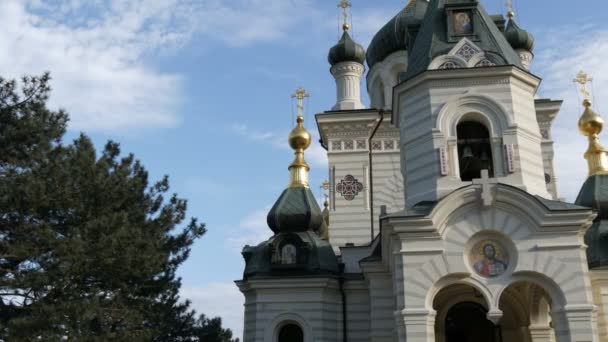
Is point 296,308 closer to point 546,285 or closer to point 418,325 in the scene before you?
point 418,325

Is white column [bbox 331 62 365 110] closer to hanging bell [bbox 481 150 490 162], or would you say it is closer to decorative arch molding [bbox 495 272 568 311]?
hanging bell [bbox 481 150 490 162]

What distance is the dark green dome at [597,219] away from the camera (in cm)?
1538

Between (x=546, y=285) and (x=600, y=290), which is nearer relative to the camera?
(x=546, y=285)

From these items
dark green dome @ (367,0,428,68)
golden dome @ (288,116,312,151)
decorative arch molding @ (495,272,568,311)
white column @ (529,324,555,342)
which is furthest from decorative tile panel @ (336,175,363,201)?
decorative arch molding @ (495,272,568,311)

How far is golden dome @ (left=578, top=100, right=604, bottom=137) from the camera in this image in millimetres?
19047

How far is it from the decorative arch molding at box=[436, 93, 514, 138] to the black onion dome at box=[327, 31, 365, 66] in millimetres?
9192

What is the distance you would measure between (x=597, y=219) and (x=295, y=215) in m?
7.69

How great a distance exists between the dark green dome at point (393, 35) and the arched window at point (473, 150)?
8.84 m

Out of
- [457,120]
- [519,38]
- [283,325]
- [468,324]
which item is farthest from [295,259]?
[519,38]

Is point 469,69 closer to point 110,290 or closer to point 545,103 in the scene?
point 545,103

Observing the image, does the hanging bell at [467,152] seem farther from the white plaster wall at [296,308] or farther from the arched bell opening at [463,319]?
the white plaster wall at [296,308]

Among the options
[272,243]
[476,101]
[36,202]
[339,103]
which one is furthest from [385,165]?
[36,202]

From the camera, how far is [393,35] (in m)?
23.5

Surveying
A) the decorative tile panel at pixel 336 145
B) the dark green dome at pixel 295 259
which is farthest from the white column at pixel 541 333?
the decorative tile panel at pixel 336 145
